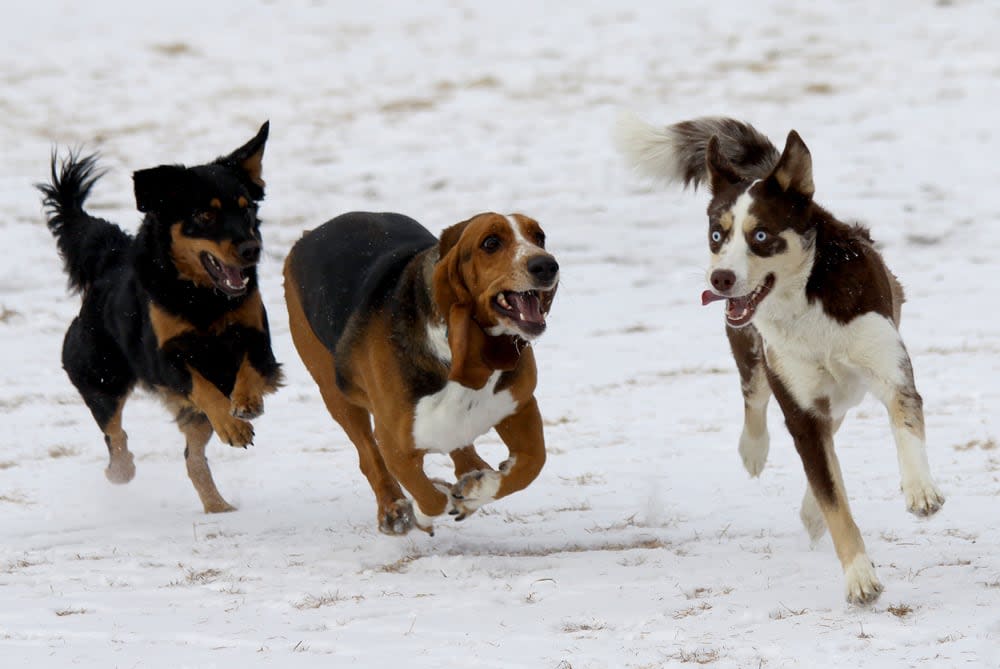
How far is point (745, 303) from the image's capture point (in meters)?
4.99

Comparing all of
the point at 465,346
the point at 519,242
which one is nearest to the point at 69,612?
the point at 465,346

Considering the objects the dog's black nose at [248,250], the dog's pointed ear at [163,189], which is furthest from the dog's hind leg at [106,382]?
the dog's black nose at [248,250]

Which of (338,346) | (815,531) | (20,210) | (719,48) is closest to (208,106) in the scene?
(20,210)

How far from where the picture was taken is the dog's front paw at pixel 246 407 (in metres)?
6.48

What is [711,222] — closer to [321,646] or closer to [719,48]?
[321,646]

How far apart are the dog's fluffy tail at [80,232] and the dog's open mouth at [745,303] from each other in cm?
389

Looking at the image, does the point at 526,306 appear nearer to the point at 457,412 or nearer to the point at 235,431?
the point at 457,412

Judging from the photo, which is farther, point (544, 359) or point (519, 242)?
point (544, 359)

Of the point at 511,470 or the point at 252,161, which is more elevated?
the point at 252,161

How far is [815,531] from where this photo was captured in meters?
5.63

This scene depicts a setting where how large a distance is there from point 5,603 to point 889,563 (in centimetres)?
343

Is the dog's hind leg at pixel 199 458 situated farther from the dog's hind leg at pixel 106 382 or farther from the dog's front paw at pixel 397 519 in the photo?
the dog's front paw at pixel 397 519

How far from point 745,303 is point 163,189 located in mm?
3086

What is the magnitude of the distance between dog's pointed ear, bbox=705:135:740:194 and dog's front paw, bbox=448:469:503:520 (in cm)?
147
